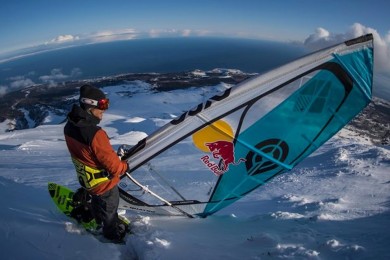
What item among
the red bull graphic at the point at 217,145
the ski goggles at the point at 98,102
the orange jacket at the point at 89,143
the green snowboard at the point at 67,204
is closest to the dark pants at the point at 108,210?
the green snowboard at the point at 67,204

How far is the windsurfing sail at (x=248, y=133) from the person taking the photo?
164 inches

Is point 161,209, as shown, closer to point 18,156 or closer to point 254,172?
point 254,172

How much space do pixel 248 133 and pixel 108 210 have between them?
7.90 ft

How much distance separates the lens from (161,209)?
17.6ft

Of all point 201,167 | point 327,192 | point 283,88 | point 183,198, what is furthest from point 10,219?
point 327,192

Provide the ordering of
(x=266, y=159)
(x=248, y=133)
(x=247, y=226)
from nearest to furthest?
(x=248, y=133), (x=266, y=159), (x=247, y=226)

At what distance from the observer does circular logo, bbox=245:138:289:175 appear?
468cm

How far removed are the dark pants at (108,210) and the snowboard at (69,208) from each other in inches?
11.0

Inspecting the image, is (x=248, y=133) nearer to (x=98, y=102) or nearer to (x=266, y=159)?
(x=266, y=159)

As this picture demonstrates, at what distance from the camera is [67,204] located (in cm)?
507

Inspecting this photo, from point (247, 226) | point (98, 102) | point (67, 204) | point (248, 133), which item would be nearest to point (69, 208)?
point (67, 204)

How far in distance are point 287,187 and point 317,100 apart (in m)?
3.76

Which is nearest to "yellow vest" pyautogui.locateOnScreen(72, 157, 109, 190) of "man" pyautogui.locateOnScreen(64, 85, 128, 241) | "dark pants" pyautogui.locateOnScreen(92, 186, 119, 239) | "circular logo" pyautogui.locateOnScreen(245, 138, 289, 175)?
"man" pyautogui.locateOnScreen(64, 85, 128, 241)

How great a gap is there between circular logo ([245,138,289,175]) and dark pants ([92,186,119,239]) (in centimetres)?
217
